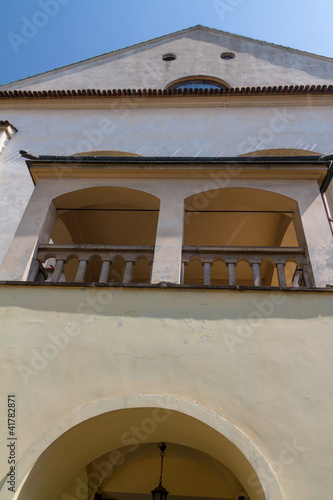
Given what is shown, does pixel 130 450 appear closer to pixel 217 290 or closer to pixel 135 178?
pixel 217 290

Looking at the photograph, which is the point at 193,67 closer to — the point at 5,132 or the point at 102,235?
Answer: the point at 5,132

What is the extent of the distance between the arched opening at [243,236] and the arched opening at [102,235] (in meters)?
0.75

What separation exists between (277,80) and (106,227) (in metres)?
7.00

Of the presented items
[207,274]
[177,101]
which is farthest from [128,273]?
[177,101]

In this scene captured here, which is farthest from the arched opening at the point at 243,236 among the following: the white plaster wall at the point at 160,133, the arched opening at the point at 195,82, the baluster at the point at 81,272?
the arched opening at the point at 195,82

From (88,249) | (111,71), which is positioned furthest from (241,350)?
(111,71)

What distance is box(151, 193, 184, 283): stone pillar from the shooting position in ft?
16.3

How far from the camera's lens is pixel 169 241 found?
209 inches

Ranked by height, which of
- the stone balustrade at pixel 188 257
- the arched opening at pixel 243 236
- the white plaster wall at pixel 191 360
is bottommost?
the white plaster wall at pixel 191 360

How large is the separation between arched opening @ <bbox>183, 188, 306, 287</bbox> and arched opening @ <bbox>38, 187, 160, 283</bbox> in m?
0.75

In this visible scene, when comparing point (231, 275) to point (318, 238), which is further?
point (318, 238)

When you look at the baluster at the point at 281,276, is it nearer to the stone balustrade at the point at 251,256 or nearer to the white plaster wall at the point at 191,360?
the stone balustrade at the point at 251,256

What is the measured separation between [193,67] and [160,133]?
169 inches

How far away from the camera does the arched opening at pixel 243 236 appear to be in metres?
5.22
